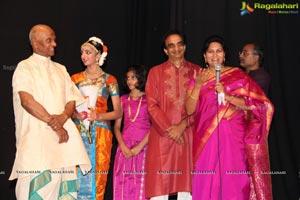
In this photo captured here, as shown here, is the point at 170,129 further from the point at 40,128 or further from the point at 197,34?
the point at 197,34

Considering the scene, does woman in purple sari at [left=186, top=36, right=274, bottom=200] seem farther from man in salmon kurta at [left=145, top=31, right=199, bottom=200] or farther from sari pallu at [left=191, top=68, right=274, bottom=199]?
man in salmon kurta at [left=145, top=31, right=199, bottom=200]

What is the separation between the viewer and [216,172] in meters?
3.67

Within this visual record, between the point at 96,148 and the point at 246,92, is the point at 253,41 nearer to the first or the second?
the point at 246,92

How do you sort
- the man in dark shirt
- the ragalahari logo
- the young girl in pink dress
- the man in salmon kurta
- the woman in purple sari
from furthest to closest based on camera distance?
the ragalahari logo → the man in dark shirt → the young girl in pink dress → the man in salmon kurta → the woman in purple sari

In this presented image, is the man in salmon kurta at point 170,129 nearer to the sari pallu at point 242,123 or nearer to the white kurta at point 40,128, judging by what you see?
the sari pallu at point 242,123

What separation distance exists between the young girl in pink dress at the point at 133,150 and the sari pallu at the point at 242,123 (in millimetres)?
779

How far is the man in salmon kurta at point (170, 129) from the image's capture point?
3.96 m

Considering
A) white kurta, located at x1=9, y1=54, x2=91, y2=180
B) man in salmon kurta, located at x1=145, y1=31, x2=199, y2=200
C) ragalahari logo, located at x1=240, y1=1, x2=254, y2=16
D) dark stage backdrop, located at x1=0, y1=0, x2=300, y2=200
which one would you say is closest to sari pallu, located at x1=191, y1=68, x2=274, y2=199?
man in salmon kurta, located at x1=145, y1=31, x2=199, y2=200

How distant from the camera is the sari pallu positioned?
12.2 ft

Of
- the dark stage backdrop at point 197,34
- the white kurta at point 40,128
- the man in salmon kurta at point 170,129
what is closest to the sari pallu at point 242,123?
the man in salmon kurta at point 170,129

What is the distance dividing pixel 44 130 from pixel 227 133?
1.46m

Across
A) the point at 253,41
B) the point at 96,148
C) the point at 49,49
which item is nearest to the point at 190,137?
the point at 96,148

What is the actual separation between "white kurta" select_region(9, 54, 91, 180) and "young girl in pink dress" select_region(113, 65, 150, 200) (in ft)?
2.58

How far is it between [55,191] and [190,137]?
128cm
